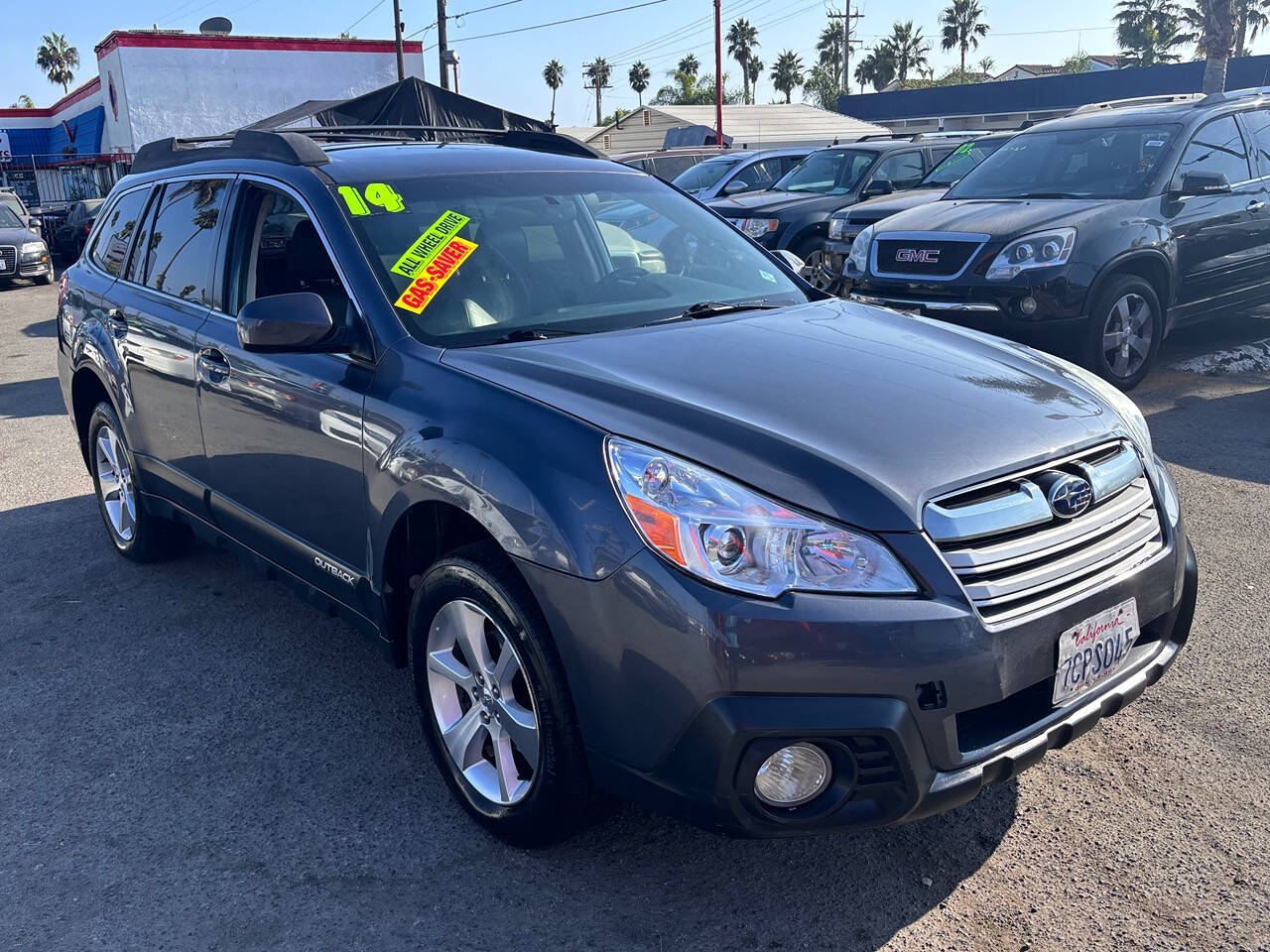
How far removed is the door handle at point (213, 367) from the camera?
397cm

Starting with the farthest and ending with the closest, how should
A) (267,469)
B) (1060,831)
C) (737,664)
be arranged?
(267,469), (1060,831), (737,664)

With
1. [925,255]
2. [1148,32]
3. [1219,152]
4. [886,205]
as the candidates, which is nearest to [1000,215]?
[925,255]

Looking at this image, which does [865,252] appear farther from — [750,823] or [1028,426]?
[750,823]

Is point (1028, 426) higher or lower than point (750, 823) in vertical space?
higher

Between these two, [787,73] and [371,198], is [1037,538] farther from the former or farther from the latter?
[787,73]

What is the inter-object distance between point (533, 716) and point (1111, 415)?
174 cm

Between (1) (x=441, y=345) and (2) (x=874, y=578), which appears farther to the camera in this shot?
(1) (x=441, y=345)

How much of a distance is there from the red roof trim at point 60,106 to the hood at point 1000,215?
34.7 meters

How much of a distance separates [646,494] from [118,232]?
3.81m

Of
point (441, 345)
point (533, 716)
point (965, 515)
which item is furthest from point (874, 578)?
point (441, 345)

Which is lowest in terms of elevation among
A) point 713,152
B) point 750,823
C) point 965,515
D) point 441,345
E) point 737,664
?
point 750,823

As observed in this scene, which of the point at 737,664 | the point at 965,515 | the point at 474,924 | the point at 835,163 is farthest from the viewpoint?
the point at 835,163

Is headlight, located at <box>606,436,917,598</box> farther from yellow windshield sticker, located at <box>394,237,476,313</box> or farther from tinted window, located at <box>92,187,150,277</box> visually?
tinted window, located at <box>92,187,150,277</box>

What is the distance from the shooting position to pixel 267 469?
381 cm
